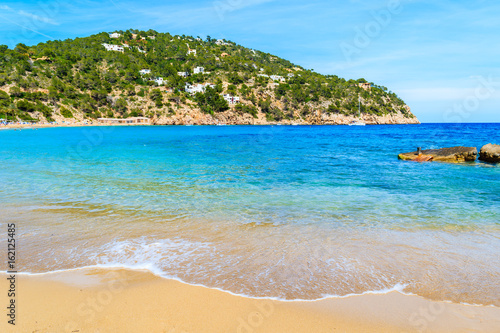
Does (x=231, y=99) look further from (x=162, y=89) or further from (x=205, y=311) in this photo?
(x=205, y=311)

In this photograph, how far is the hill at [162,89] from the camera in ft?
338

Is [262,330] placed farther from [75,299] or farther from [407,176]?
[407,176]

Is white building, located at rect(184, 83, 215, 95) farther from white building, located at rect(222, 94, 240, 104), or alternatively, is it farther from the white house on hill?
the white house on hill

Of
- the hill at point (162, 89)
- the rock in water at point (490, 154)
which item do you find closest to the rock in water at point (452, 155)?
the rock in water at point (490, 154)

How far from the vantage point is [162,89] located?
13212cm

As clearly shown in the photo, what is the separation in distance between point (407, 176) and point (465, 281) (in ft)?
40.1

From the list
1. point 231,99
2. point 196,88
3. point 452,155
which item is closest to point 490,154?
point 452,155

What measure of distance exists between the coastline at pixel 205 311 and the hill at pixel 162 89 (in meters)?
113

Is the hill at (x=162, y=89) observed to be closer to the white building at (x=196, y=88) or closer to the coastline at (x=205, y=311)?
the white building at (x=196, y=88)

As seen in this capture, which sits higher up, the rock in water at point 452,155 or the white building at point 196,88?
the white building at point 196,88

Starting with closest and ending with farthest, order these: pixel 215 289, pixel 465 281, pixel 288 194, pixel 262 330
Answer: pixel 262 330, pixel 215 289, pixel 465 281, pixel 288 194

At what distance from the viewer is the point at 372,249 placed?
19.4 feet

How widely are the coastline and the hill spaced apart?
369 feet

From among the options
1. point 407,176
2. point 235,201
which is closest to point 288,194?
point 235,201
